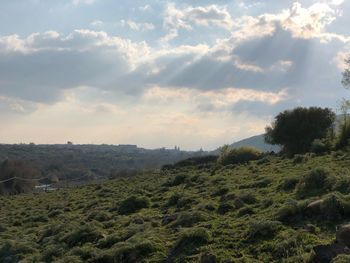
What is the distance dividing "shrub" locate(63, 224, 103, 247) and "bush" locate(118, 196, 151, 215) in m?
4.87

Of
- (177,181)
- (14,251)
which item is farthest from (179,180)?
(14,251)

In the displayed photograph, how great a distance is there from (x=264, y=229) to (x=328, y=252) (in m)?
2.90

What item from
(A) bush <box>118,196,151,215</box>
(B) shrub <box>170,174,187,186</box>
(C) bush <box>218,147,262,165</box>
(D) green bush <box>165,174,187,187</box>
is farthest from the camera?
(C) bush <box>218,147,262,165</box>

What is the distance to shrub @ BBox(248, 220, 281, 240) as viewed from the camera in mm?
12859

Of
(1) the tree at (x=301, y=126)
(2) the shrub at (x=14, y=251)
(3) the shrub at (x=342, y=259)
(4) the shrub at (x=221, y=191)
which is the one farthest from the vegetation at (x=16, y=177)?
(3) the shrub at (x=342, y=259)

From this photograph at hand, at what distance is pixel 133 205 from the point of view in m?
24.4

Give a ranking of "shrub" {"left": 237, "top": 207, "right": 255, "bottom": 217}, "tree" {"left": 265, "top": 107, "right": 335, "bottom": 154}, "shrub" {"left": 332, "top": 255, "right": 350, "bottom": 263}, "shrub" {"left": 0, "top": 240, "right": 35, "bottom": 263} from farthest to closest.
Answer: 1. "tree" {"left": 265, "top": 107, "right": 335, "bottom": 154}
2. "shrub" {"left": 0, "top": 240, "right": 35, "bottom": 263}
3. "shrub" {"left": 237, "top": 207, "right": 255, "bottom": 217}
4. "shrub" {"left": 332, "top": 255, "right": 350, "bottom": 263}

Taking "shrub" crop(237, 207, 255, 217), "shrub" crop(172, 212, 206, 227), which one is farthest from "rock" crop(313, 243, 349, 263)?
"shrub" crop(172, 212, 206, 227)

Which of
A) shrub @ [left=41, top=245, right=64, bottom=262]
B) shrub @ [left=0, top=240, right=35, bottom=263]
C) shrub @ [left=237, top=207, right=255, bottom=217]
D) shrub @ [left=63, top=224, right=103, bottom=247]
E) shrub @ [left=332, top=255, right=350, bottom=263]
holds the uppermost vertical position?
shrub @ [left=237, top=207, right=255, bottom=217]

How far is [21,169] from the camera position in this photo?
99.1 meters

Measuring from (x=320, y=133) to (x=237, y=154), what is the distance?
27.9 ft

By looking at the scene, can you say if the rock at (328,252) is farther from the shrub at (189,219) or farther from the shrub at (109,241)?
the shrub at (109,241)

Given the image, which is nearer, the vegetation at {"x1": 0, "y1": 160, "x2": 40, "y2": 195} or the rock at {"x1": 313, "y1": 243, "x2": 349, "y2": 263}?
the rock at {"x1": 313, "y1": 243, "x2": 349, "y2": 263}

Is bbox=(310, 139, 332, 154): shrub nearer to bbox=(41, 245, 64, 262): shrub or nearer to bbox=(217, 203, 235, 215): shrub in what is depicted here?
bbox=(217, 203, 235, 215): shrub
